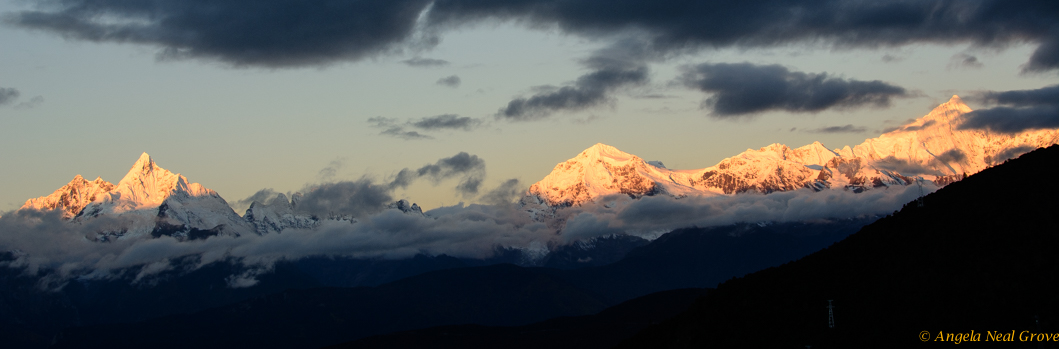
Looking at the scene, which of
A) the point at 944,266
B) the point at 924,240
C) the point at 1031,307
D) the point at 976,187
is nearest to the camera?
the point at 1031,307

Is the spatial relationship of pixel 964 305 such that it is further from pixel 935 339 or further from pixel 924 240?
pixel 924 240

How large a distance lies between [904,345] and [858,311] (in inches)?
632

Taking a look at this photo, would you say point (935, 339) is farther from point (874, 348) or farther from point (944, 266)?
point (944, 266)

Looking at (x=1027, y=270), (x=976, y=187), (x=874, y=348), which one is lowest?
(x=874, y=348)

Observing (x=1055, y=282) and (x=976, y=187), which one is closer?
(x=1055, y=282)

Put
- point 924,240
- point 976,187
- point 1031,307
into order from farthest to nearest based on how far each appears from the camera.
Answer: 1. point 976,187
2. point 924,240
3. point 1031,307

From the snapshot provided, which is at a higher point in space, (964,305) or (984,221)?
(984,221)

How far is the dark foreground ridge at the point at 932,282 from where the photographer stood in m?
144

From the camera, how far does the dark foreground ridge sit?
144m

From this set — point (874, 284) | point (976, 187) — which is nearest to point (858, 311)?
point (874, 284)

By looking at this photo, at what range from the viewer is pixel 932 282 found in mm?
158000

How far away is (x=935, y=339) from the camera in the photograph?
144m

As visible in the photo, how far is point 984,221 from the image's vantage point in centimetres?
16912

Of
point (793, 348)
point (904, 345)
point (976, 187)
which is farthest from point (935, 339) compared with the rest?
point (976, 187)
